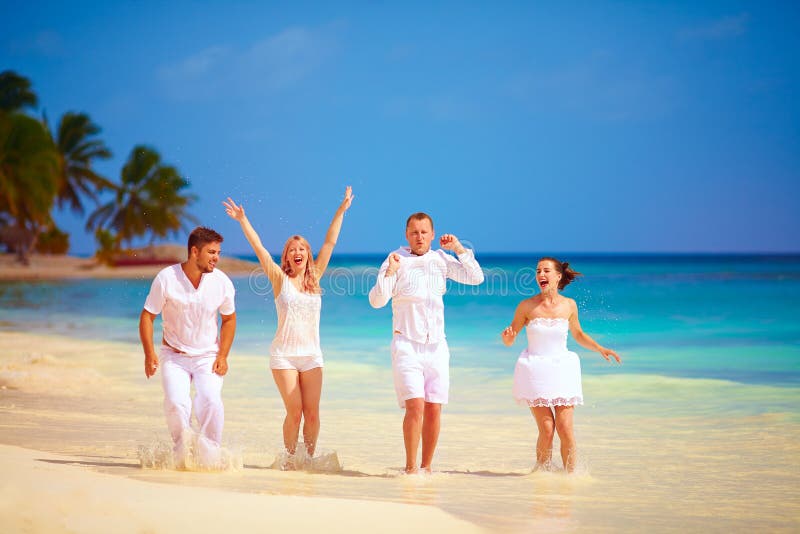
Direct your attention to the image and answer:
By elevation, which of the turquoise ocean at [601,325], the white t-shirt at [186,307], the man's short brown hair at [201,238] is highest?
the turquoise ocean at [601,325]

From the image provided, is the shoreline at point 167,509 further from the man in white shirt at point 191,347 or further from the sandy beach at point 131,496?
the man in white shirt at point 191,347

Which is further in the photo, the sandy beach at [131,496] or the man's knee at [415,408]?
the man's knee at [415,408]

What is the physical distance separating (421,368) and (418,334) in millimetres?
243

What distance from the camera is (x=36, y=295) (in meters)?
32.8

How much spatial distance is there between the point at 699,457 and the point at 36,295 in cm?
2948

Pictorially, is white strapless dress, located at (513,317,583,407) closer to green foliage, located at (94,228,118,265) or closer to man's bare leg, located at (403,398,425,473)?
Result: man's bare leg, located at (403,398,425,473)

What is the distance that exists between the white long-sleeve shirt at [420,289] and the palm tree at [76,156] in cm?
5417

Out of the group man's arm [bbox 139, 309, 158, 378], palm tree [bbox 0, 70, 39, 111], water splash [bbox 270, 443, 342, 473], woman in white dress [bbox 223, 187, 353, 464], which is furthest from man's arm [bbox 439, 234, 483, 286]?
palm tree [bbox 0, 70, 39, 111]

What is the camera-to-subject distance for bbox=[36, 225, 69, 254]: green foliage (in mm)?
59719

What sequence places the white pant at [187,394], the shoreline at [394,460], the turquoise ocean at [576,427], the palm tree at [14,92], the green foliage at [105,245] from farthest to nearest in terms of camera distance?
the green foliage at [105,245], the palm tree at [14,92], the white pant at [187,394], the turquoise ocean at [576,427], the shoreline at [394,460]

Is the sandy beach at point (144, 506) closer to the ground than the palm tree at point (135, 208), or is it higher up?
closer to the ground

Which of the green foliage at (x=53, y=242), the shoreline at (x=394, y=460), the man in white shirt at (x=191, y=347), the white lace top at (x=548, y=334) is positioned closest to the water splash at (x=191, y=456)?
the man in white shirt at (x=191, y=347)

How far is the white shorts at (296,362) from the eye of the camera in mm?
6496

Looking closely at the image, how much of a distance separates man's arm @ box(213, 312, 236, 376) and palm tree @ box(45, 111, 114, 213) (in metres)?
53.9
